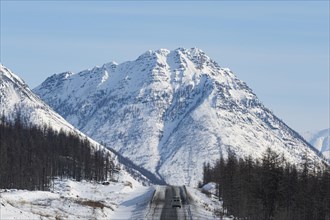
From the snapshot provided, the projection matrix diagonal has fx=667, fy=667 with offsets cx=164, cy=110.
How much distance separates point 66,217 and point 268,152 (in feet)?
101

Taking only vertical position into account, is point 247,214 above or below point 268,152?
below

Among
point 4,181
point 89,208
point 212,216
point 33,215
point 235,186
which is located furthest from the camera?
point 4,181

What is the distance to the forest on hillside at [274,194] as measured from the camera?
85.6 meters

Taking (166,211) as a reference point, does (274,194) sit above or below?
above

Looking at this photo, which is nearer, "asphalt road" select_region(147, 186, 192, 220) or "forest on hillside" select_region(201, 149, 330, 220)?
"asphalt road" select_region(147, 186, 192, 220)

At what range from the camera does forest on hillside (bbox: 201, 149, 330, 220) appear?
281 feet

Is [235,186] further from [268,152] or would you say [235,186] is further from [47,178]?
[47,178]

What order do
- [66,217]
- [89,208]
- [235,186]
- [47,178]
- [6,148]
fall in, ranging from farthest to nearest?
[6,148] → [47,178] → [235,186] → [89,208] → [66,217]

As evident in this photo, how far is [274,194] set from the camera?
280 ft

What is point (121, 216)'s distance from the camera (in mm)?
86812

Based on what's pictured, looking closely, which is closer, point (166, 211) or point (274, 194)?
point (274, 194)

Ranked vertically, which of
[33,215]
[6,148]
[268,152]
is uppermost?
[6,148]

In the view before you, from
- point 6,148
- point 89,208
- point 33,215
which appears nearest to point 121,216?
point 89,208

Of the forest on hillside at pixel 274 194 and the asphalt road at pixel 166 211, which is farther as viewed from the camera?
the forest on hillside at pixel 274 194
